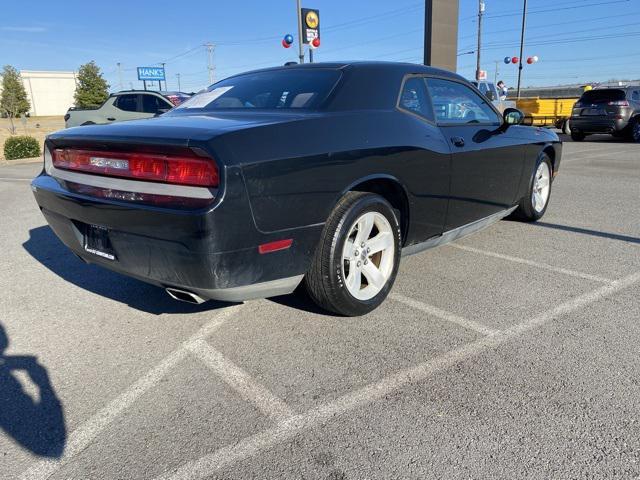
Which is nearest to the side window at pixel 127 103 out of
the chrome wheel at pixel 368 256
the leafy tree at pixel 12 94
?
the chrome wheel at pixel 368 256

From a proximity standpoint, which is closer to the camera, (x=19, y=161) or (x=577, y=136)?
(x=19, y=161)

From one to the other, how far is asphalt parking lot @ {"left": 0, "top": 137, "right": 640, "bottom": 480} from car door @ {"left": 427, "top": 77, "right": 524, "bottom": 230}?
21.4 inches

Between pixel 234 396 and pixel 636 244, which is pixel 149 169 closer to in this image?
pixel 234 396

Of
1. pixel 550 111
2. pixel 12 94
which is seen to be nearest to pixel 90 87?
pixel 12 94

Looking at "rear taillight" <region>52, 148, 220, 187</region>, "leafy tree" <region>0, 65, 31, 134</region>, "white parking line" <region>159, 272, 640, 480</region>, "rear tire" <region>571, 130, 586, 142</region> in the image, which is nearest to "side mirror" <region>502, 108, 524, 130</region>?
"white parking line" <region>159, 272, 640, 480</region>

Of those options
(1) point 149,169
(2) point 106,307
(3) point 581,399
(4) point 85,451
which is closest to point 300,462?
(4) point 85,451

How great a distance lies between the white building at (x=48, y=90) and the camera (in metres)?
95.0

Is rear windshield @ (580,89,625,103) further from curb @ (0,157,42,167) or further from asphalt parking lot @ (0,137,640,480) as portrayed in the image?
curb @ (0,157,42,167)

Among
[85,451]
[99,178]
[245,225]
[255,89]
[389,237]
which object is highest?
[255,89]

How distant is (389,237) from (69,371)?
197 centimetres

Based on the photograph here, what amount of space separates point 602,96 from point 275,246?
1646 centimetres

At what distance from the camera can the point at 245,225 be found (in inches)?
94.0

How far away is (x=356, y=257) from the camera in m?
3.10

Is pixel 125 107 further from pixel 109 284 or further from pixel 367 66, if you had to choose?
pixel 367 66
